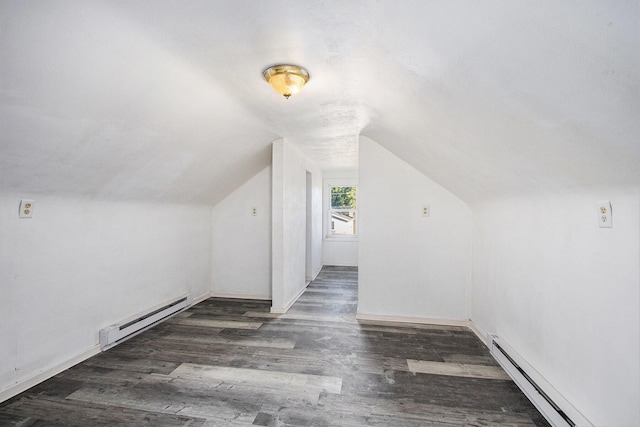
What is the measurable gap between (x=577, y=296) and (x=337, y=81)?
79.4 inches

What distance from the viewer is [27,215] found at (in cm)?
216

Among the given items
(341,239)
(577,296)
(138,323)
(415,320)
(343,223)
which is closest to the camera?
(577,296)

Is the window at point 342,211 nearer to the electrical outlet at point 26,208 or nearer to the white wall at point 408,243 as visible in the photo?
the white wall at point 408,243

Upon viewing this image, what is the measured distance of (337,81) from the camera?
2.10 meters

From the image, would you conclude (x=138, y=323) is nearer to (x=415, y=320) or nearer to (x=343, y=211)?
(x=415, y=320)

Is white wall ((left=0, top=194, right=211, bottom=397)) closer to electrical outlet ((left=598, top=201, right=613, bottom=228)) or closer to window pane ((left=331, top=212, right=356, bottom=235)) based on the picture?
electrical outlet ((left=598, top=201, right=613, bottom=228))

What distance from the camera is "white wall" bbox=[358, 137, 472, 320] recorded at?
3498mm

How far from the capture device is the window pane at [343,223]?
7355 mm

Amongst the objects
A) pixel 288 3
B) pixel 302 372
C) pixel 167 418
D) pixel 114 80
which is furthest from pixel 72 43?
pixel 302 372

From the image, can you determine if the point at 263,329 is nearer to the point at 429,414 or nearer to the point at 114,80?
the point at 429,414

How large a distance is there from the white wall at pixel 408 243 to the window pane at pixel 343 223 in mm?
3681

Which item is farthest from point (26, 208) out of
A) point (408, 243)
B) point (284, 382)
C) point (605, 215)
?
point (605, 215)

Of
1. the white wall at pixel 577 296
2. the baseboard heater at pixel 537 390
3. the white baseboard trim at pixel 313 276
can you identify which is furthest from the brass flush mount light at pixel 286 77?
the white baseboard trim at pixel 313 276

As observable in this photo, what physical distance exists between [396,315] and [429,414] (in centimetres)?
169
